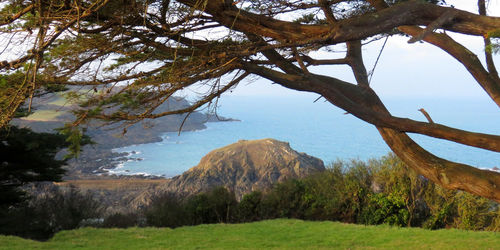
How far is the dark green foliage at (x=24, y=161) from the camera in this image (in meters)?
9.47

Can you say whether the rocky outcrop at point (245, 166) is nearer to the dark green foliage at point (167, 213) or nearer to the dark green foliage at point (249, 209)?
the dark green foliage at point (249, 209)

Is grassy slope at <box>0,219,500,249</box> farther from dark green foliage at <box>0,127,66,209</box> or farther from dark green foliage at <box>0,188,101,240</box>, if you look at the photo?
dark green foliage at <box>0,127,66,209</box>

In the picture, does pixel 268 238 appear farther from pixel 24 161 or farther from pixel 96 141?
pixel 96 141

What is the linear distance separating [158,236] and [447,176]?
19.8 ft

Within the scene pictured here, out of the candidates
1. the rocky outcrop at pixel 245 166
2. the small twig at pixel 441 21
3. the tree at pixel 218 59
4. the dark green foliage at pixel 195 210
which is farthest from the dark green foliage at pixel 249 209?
the rocky outcrop at pixel 245 166

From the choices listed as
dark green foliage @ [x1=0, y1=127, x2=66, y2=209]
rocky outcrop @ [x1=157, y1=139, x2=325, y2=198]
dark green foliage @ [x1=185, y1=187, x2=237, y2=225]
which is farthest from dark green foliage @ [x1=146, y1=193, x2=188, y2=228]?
rocky outcrop @ [x1=157, y1=139, x2=325, y2=198]

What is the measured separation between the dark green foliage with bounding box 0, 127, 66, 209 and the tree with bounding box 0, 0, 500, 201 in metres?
6.04

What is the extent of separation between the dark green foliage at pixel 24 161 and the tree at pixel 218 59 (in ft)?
19.8

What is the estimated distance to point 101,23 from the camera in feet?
11.5

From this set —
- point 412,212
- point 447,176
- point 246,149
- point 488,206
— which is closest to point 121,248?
point 447,176

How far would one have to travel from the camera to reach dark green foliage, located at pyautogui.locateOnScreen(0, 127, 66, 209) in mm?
9469

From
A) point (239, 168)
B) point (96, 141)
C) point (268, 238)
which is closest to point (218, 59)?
point (268, 238)

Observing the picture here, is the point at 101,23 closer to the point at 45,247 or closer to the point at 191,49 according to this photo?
the point at 191,49

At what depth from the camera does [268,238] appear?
830 cm
